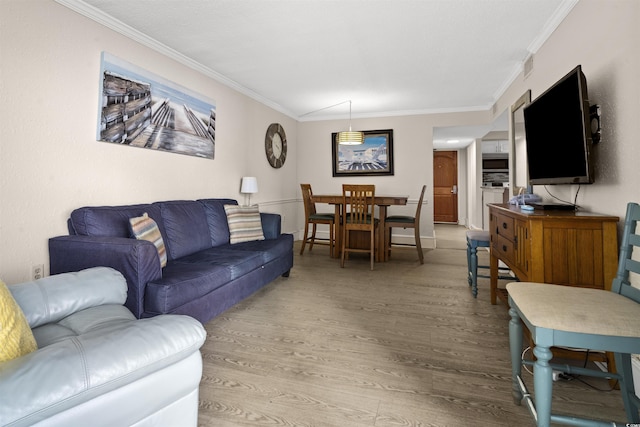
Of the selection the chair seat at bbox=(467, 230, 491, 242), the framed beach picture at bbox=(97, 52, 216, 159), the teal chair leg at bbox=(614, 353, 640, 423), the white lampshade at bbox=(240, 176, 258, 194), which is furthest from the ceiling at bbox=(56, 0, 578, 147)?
the teal chair leg at bbox=(614, 353, 640, 423)

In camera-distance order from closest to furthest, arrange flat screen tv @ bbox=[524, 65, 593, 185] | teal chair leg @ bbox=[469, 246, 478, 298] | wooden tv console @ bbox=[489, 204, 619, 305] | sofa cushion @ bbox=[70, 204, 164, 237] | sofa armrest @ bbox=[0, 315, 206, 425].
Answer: sofa armrest @ bbox=[0, 315, 206, 425]
wooden tv console @ bbox=[489, 204, 619, 305]
flat screen tv @ bbox=[524, 65, 593, 185]
sofa cushion @ bbox=[70, 204, 164, 237]
teal chair leg @ bbox=[469, 246, 478, 298]

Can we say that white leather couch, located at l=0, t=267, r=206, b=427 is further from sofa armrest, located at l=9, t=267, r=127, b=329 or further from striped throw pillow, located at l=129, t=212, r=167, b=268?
striped throw pillow, located at l=129, t=212, r=167, b=268

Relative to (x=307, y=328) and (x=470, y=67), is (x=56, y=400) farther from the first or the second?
(x=470, y=67)

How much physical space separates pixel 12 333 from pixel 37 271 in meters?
1.59

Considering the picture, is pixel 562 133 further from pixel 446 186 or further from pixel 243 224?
pixel 446 186

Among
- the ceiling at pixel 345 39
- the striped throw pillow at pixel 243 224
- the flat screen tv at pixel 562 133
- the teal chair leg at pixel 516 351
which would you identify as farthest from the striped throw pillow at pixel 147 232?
the flat screen tv at pixel 562 133

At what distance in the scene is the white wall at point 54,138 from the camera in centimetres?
192

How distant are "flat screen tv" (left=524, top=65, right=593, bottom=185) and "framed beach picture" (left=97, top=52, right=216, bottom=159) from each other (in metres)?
3.15

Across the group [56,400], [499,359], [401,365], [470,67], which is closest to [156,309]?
[56,400]

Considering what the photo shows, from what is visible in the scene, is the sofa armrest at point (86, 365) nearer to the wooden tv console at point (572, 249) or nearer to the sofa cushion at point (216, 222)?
the wooden tv console at point (572, 249)

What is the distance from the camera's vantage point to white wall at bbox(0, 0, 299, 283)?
75.8 inches

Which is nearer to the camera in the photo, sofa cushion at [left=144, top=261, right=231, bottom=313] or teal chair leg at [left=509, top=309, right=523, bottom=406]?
teal chair leg at [left=509, top=309, right=523, bottom=406]

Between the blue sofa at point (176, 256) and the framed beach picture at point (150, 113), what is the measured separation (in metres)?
0.59

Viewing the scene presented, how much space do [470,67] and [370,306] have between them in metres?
2.94
